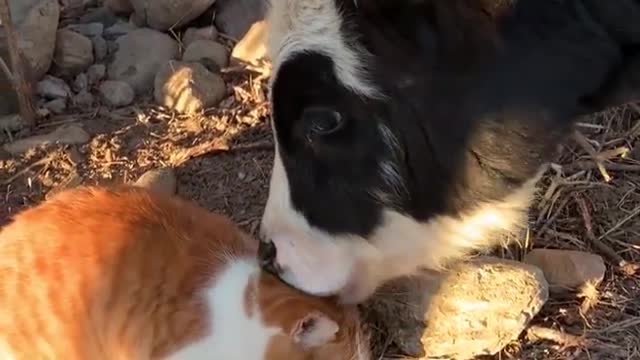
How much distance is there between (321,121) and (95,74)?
141 cm

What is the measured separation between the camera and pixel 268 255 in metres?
2.15

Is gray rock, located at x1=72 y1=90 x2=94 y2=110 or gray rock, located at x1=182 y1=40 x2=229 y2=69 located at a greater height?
gray rock, located at x1=182 y1=40 x2=229 y2=69

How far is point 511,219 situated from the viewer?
2.30m

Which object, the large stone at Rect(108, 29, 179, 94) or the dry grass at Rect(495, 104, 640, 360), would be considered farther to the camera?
the large stone at Rect(108, 29, 179, 94)

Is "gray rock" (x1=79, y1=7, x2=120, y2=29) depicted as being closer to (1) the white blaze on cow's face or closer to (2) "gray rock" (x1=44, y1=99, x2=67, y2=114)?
(2) "gray rock" (x1=44, y1=99, x2=67, y2=114)

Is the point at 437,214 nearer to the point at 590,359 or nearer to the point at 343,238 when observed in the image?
the point at 343,238

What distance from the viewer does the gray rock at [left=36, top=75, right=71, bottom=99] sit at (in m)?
3.21

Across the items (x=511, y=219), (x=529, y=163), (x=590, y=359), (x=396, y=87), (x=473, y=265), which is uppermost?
(x=396, y=87)

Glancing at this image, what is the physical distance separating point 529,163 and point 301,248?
0.42 m

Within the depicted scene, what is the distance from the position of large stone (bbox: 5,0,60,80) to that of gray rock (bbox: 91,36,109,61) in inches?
4.8

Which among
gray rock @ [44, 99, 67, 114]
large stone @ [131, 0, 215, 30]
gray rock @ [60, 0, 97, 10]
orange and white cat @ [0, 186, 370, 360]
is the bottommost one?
gray rock @ [44, 99, 67, 114]

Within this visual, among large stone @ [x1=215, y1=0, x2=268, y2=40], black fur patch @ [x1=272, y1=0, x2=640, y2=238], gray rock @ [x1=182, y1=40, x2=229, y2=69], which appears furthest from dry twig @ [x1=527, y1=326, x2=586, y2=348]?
large stone @ [x1=215, y1=0, x2=268, y2=40]

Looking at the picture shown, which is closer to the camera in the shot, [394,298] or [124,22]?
[394,298]

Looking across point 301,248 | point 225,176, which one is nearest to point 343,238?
point 301,248
